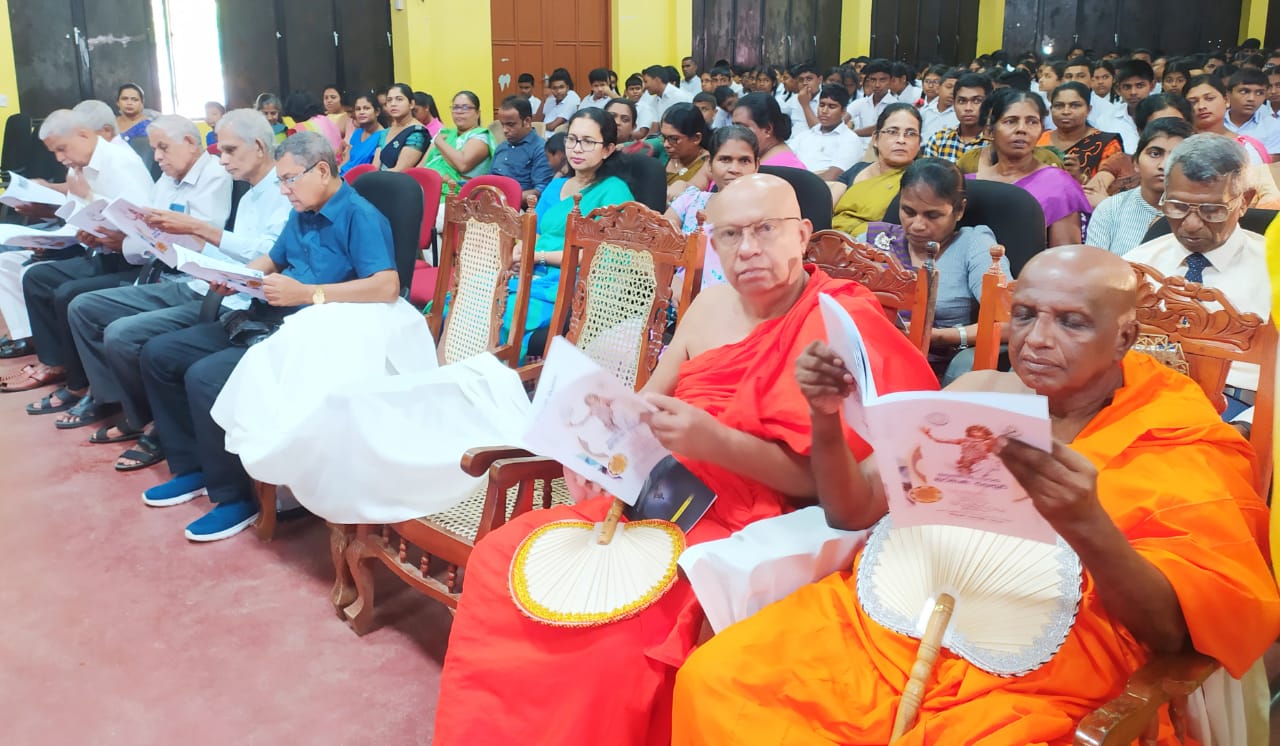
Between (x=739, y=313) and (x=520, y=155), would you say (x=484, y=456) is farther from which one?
(x=520, y=155)

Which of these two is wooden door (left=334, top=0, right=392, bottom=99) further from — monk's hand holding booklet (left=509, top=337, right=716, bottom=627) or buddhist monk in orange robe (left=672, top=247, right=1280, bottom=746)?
buddhist monk in orange robe (left=672, top=247, right=1280, bottom=746)

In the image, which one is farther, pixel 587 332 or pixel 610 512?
pixel 587 332

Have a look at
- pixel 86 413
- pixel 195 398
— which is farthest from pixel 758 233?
pixel 86 413

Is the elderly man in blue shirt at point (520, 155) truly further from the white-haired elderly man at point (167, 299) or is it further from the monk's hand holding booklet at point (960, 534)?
the monk's hand holding booklet at point (960, 534)

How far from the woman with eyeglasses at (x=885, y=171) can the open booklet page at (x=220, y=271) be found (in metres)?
1.95

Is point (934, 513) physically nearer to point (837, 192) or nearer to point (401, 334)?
point (401, 334)

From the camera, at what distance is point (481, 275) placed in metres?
2.83

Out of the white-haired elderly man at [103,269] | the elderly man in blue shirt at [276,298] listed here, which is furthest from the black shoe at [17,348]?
the elderly man in blue shirt at [276,298]

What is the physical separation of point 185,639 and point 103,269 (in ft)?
7.99

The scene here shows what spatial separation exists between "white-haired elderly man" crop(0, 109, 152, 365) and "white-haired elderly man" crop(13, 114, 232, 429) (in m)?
0.04

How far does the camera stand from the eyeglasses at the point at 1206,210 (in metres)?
2.07

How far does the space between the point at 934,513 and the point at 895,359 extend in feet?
1.79

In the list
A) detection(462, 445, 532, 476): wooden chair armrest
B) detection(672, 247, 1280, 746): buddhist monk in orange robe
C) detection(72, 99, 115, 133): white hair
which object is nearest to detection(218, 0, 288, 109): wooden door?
detection(72, 99, 115, 133): white hair

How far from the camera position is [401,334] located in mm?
2832
